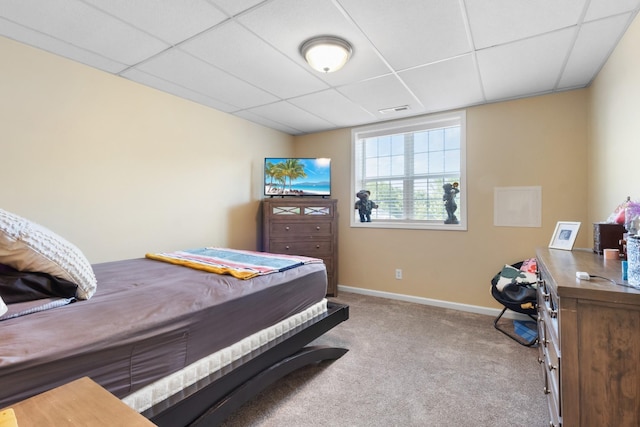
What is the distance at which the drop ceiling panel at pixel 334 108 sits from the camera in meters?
3.06

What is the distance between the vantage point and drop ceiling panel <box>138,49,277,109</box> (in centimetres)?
234

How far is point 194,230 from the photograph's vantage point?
326 centimetres

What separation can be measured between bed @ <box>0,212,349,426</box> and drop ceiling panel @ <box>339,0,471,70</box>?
170 centimetres

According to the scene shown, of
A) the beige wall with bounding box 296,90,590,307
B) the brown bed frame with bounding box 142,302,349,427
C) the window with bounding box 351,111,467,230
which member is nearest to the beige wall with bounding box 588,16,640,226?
the beige wall with bounding box 296,90,590,307

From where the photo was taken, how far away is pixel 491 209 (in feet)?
10.6

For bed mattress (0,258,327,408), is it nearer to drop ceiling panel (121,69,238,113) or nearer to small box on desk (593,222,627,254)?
drop ceiling panel (121,69,238,113)

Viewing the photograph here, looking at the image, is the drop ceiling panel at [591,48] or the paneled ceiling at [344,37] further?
the drop ceiling panel at [591,48]

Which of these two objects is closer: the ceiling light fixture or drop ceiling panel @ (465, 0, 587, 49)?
drop ceiling panel @ (465, 0, 587, 49)

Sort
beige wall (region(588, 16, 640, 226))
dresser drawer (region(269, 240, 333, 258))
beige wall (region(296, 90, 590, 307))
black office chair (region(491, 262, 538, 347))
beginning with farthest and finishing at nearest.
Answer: dresser drawer (region(269, 240, 333, 258)) → beige wall (region(296, 90, 590, 307)) → black office chair (region(491, 262, 538, 347)) → beige wall (region(588, 16, 640, 226))

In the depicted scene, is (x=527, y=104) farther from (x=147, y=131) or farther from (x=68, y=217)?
(x=68, y=217)

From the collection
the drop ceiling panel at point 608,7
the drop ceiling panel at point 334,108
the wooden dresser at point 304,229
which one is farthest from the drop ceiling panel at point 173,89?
the drop ceiling panel at point 608,7

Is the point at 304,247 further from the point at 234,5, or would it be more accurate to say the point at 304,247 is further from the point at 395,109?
the point at 234,5

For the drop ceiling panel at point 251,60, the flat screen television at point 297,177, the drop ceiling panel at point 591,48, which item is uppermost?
the drop ceiling panel at point 251,60

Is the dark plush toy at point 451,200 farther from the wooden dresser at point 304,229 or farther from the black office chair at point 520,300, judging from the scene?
the wooden dresser at point 304,229
